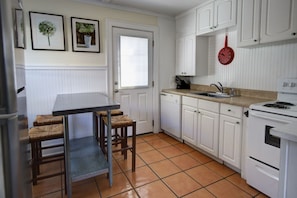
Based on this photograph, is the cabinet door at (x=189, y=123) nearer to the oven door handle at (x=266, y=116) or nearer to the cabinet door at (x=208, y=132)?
the cabinet door at (x=208, y=132)

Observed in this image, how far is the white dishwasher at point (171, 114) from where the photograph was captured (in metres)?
3.16

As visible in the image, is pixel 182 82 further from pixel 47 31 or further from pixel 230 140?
pixel 47 31

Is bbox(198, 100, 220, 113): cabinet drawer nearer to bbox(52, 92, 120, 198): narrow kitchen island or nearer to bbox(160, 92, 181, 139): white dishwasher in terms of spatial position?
bbox(160, 92, 181, 139): white dishwasher

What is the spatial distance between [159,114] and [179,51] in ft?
4.32

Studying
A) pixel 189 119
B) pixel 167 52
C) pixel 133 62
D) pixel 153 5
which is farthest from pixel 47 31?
pixel 189 119

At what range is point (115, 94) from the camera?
3211 millimetres

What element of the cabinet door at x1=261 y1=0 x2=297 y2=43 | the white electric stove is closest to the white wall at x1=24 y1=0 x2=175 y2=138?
the cabinet door at x1=261 y1=0 x2=297 y2=43

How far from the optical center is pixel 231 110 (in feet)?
7.18

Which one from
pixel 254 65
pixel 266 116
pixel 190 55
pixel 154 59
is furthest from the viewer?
pixel 154 59

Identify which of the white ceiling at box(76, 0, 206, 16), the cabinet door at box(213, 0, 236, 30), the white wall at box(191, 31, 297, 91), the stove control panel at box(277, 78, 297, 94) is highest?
the white ceiling at box(76, 0, 206, 16)

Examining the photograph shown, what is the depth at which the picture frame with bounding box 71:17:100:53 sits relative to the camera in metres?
2.78

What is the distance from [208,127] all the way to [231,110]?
1.56 feet

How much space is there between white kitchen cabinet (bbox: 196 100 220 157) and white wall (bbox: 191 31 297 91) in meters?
0.67

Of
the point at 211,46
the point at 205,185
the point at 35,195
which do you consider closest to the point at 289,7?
the point at 211,46
